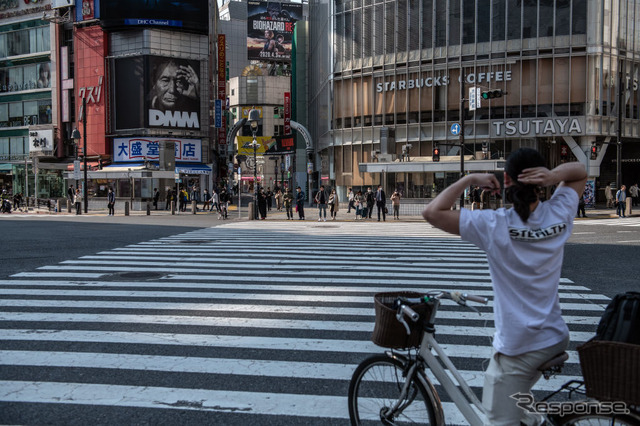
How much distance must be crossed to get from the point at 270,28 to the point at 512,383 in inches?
5506

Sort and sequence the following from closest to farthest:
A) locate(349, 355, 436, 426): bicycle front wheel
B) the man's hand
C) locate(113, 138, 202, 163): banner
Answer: the man's hand, locate(349, 355, 436, 426): bicycle front wheel, locate(113, 138, 202, 163): banner

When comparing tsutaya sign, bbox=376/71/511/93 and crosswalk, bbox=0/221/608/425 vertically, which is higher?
tsutaya sign, bbox=376/71/511/93

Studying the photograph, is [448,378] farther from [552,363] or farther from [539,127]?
[539,127]

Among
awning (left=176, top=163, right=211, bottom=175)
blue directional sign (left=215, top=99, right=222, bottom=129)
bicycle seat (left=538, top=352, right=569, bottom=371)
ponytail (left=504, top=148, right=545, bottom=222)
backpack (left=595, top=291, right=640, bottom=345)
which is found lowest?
bicycle seat (left=538, top=352, right=569, bottom=371)

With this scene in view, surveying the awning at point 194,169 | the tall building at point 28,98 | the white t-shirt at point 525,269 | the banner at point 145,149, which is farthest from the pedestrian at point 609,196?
the tall building at point 28,98

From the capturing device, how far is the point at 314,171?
6562cm

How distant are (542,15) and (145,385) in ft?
144

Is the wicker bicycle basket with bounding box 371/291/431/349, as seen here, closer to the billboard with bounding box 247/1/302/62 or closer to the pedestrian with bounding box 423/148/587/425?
the pedestrian with bounding box 423/148/587/425

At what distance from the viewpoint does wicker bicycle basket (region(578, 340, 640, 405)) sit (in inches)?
98.3

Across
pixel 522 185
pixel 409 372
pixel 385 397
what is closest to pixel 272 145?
pixel 385 397

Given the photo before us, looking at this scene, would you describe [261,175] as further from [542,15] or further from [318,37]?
[542,15]

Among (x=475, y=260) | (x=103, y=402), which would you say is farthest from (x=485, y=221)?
(x=475, y=260)

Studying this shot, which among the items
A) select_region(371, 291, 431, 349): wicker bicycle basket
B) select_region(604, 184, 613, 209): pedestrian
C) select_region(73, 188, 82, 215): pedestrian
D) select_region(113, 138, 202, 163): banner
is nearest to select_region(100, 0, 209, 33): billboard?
select_region(113, 138, 202, 163): banner

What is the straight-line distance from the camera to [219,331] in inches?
277
